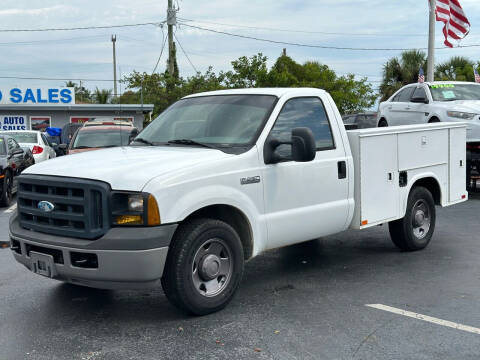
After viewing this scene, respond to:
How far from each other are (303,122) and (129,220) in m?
2.23

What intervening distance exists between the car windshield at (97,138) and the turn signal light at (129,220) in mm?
9546

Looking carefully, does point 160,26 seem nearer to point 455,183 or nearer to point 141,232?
point 455,183

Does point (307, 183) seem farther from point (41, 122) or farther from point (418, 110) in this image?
point (41, 122)

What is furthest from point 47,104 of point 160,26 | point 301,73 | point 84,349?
point 84,349

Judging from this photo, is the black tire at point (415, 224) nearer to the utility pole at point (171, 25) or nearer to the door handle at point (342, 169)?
the door handle at point (342, 169)

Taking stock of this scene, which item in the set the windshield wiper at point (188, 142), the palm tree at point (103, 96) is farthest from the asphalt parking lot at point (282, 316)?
the palm tree at point (103, 96)

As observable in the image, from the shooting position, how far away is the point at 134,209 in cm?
468

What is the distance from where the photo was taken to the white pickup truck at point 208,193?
4.70 metres

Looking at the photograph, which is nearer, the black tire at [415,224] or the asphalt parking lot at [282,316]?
the asphalt parking lot at [282,316]

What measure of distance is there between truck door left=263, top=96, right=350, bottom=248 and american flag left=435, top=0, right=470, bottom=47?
1762 cm

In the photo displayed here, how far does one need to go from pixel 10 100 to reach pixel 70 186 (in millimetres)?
31187

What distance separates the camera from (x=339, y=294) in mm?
5820

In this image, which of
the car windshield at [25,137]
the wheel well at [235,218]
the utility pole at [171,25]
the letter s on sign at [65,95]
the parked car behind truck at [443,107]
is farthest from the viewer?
the letter s on sign at [65,95]

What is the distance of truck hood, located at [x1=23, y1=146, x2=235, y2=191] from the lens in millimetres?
4730
